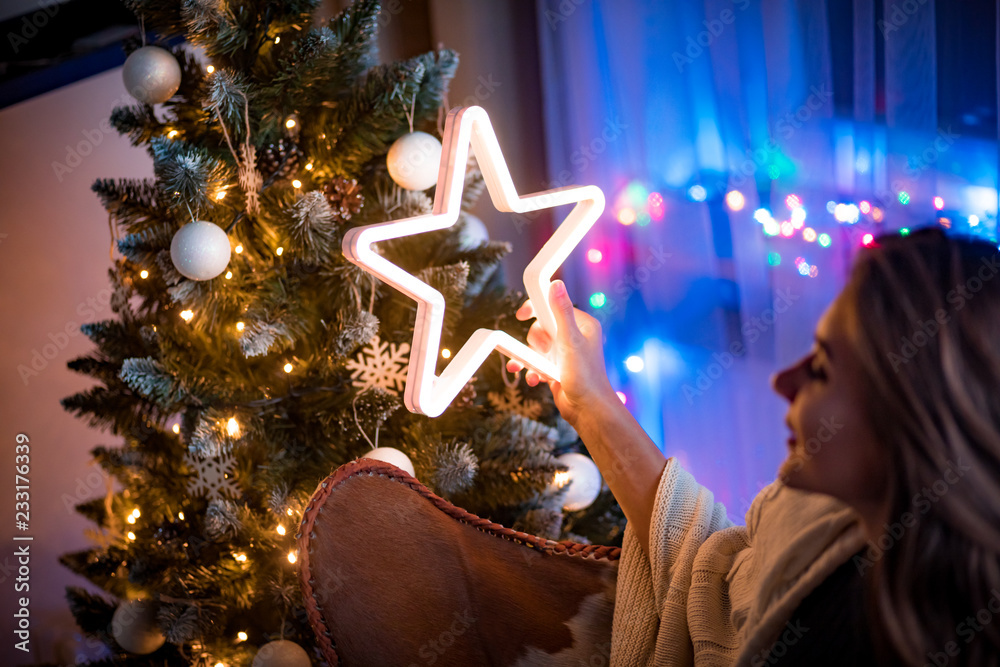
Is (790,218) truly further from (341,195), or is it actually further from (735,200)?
(341,195)

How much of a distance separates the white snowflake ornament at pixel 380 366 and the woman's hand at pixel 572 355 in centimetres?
25

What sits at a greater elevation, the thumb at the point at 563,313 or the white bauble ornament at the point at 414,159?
the white bauble ornament at the point at 414,159

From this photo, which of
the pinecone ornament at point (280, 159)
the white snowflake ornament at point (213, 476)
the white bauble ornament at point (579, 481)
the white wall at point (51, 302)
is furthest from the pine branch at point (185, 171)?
the white wall at point (51, 302)

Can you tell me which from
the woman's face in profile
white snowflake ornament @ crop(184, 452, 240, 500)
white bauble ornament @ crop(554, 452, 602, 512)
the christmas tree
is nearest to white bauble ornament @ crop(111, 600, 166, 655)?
the christmas tree

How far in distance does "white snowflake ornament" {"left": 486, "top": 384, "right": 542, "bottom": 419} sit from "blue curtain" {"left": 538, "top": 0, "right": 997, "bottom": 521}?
0.71 meters

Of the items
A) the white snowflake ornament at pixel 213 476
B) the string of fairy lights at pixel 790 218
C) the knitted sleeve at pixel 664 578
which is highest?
the string of fairy lights at pixel 790 218

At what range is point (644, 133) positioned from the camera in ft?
6.34

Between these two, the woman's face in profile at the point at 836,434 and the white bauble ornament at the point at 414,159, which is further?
the white bauble ornament at the point at 414,159

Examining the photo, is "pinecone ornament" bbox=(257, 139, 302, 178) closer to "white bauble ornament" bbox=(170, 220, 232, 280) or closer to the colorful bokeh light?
"white bauble ornament" bbox=(170, 220, 232, 280)

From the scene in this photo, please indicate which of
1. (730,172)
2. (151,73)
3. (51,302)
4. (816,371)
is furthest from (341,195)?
(51,302)

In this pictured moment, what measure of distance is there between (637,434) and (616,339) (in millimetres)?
1054

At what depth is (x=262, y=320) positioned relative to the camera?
3.65 ft

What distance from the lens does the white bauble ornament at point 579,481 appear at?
133 centimetres

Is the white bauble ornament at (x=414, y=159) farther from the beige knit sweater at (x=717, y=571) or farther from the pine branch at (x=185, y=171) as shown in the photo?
the beige knit sweater at (x=717, y=571)
